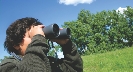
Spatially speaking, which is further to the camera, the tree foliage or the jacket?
the tree foliage

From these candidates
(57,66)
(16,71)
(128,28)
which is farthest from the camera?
(128,28)

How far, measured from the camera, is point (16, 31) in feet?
7.89

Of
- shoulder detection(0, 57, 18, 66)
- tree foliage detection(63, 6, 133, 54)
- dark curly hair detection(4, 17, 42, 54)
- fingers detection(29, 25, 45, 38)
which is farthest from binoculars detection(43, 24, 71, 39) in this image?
tree foliage detection(63, 6, 133, 54)

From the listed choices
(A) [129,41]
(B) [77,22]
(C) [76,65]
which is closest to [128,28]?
(A) [129,41]

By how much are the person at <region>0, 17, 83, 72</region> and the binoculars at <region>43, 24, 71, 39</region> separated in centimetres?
5

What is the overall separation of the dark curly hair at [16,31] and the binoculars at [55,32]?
0.23 m

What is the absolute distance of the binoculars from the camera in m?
2.23

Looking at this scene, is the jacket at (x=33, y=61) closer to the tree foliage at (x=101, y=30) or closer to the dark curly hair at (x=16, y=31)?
the dark curly hair at (x=16, y=31)

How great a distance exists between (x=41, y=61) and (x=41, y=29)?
33cm

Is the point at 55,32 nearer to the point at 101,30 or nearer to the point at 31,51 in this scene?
the point at 31,51

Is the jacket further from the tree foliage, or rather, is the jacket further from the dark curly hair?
the tree foliage

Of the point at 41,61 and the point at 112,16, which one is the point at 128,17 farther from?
the point at 41,61

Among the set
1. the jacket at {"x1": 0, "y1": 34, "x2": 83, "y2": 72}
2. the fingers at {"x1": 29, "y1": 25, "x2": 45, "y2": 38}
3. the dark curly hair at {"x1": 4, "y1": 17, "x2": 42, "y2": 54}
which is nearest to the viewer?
the jacket at {"x1": 0, "y1": 34, "x2": 83, "y2": 72}

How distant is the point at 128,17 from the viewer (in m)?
52.6
